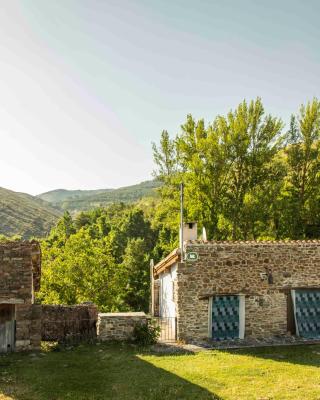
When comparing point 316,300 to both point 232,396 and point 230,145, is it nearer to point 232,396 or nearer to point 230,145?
point 232,396

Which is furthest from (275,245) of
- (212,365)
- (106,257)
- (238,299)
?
(106,257)

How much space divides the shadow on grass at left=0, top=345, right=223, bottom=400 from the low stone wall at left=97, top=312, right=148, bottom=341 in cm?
135

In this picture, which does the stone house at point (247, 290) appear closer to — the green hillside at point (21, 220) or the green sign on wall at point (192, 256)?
the green sign on wall at point (192, 256)

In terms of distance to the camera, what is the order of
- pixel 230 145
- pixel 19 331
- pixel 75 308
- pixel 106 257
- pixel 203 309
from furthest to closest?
pixel 106 257, pixel 230 145, pixel 75 308, pixel 203 309, pixel 19 331

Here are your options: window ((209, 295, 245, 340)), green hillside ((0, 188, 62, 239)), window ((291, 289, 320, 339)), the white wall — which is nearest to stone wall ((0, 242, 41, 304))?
the white wall

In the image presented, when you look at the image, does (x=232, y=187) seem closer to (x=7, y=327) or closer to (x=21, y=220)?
(x=7, y=327)

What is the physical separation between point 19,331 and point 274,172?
20.4 m

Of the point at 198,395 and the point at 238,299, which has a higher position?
the point at 238,299

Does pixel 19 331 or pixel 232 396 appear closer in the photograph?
pixel 232 396

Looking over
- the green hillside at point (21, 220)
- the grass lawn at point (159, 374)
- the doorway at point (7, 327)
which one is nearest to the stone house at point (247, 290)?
the grass lawn at point (159, 374)

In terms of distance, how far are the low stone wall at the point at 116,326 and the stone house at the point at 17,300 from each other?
245 cm

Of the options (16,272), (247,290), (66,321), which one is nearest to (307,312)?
(247,290)

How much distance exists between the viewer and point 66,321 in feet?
55.4

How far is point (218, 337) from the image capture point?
53.0 ft
